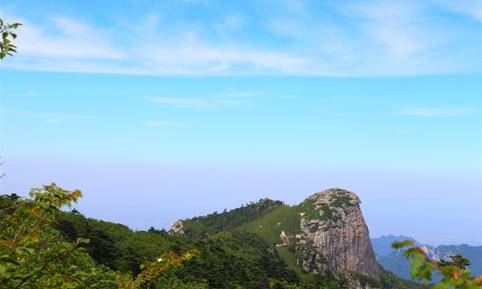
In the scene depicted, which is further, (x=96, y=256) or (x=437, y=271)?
(x=96, y=256)

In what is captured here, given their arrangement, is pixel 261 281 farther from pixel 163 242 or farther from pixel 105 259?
pixel 105 259

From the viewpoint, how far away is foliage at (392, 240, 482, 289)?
577 cm

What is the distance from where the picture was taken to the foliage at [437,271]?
18.9ft

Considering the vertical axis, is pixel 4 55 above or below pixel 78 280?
above

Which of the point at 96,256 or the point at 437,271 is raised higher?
the point at 437,271

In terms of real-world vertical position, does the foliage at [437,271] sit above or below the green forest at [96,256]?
above

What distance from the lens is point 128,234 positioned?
303 feet

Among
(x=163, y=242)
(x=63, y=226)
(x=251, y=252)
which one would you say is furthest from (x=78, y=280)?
(x=251, y=252)

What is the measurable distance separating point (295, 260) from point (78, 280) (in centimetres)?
18181

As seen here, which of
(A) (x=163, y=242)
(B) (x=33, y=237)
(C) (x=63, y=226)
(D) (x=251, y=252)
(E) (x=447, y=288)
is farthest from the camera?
(D) (x=251, y=252)

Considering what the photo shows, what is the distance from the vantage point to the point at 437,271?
19.5ft

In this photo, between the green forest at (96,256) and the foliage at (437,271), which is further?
the green forest at (96,256)

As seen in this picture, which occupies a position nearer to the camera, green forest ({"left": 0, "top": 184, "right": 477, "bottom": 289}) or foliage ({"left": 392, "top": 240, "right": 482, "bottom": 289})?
foliage ({"left": 392, "top": 240, "right": 482, "bottom": 289})

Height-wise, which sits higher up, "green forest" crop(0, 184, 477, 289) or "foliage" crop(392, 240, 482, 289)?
"foliage" crop(392, 240, 482, 289)
